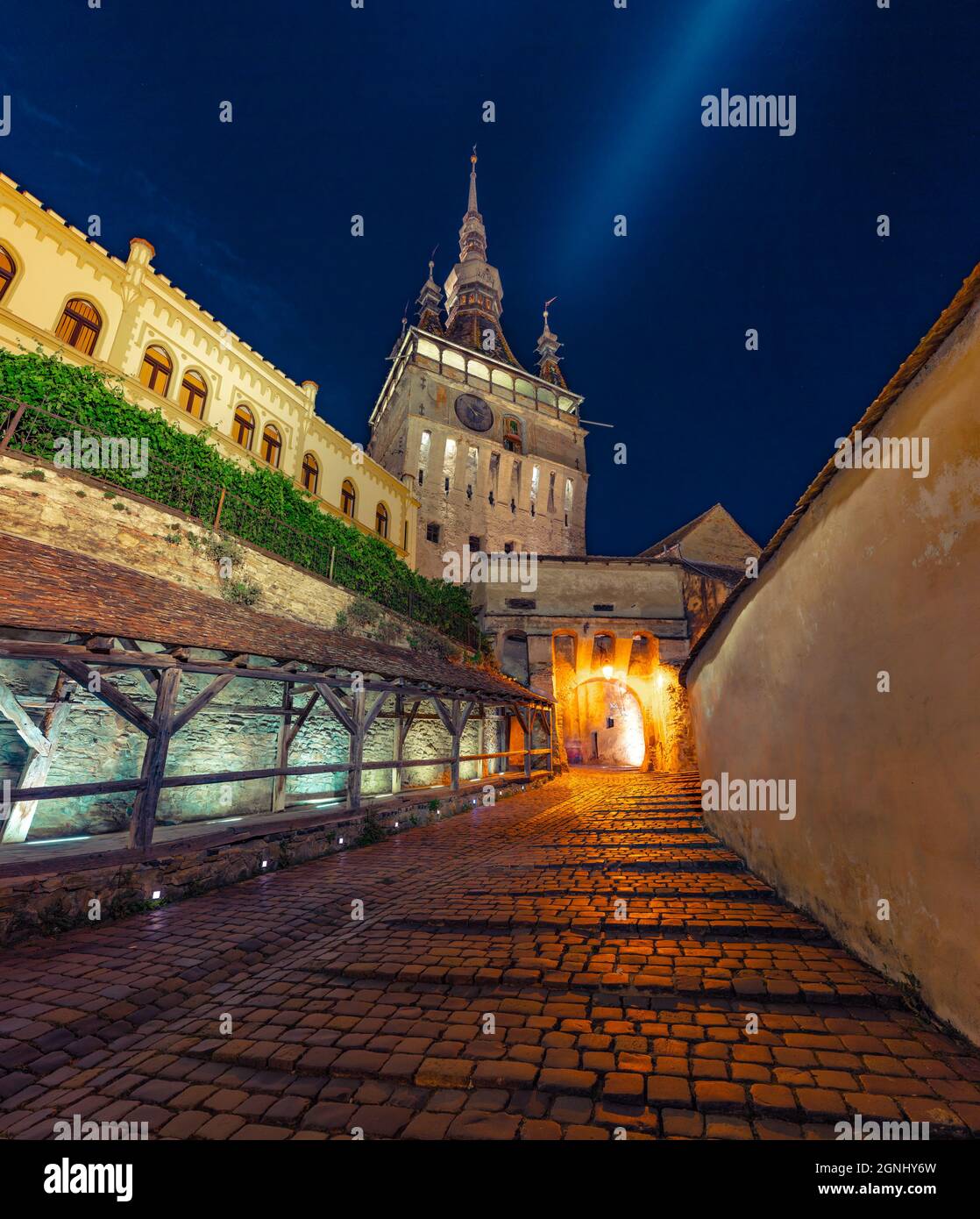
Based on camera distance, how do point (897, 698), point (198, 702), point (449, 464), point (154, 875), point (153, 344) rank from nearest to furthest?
point (897, 698) → point (154, 875) → point (198, 702) → point (153, 344) → point (449, 464)

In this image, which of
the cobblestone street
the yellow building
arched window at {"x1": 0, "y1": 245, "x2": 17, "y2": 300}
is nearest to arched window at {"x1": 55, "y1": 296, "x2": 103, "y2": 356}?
the yellow building

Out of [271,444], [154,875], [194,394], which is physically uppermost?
[194,394]

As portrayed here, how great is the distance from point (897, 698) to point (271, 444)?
1869cm

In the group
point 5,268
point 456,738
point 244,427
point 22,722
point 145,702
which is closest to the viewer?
point 22,722

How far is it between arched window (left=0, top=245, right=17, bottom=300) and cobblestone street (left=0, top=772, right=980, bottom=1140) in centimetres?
1412

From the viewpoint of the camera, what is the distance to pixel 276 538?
13289 millimetres

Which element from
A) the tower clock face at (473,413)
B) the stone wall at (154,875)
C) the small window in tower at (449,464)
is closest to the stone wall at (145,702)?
the stone wall at (154,875)

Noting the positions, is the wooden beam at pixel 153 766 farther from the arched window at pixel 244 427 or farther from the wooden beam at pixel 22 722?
the arched window at pixel 244 427

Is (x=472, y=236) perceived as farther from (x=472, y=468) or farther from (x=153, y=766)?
(x=153, y=766)

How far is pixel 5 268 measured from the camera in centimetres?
1140

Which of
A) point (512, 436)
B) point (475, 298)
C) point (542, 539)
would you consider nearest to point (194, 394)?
point (542, 539)

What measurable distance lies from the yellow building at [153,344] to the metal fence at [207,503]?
360 centimetres

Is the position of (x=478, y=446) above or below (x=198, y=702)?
above
